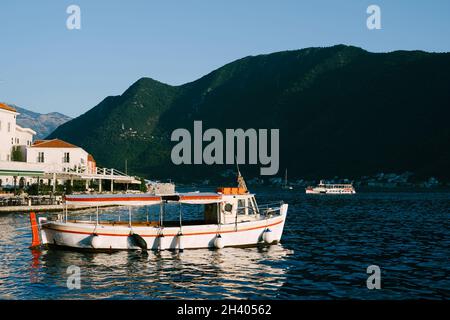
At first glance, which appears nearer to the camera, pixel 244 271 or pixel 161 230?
pixel 244 271

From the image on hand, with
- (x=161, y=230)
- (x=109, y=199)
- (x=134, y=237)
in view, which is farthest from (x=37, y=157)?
(x=161, y=230)

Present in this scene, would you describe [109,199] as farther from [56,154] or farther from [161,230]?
[56,154]

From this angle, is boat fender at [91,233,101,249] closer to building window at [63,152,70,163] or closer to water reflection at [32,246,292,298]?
water reflection at [32,246,292,298]

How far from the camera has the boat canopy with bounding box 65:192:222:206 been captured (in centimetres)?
3650

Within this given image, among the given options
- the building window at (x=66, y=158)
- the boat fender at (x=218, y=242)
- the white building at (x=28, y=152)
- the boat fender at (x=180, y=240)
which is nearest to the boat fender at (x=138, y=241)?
the boat fender at (x=180, y=240)

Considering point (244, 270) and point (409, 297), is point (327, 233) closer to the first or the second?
point (244, 270)

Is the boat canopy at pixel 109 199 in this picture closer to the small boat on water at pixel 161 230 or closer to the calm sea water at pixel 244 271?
the small boat on water at pixel 161 230

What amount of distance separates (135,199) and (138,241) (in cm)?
314

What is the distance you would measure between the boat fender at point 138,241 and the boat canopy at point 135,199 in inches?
91.1

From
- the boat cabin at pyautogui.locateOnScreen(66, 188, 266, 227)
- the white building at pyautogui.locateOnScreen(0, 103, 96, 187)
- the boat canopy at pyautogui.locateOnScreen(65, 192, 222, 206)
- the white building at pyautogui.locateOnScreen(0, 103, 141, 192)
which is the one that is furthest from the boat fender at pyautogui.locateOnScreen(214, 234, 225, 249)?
the white building at pyautogui.locateOnScreen(0, 103, 96, 187)

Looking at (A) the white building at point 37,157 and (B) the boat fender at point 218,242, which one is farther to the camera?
(A) the white building at point 37,157

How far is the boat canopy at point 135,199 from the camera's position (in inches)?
1437

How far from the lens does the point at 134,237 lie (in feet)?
117
